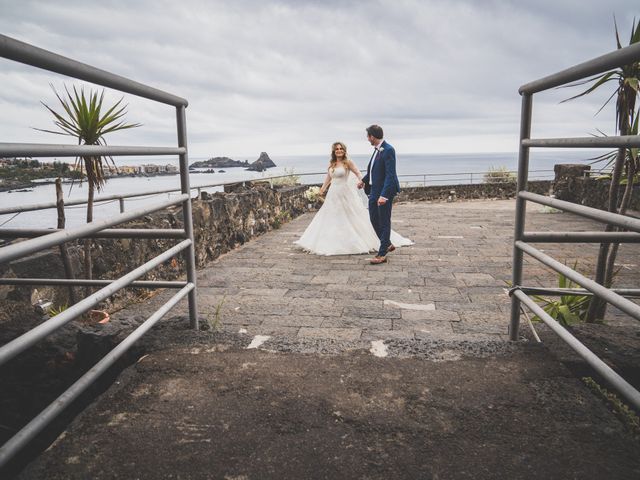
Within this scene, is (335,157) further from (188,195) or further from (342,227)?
(188,195)

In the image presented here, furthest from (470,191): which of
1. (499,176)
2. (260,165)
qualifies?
(260,165)

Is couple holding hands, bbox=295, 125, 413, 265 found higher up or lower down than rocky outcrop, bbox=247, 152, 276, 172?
lower down

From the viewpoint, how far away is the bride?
278 inches

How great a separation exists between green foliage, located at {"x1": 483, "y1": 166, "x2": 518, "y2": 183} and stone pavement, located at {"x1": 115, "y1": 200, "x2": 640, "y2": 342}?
12.6 metres

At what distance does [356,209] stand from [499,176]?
14.8 m

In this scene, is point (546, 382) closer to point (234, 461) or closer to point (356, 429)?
point (356, 429)

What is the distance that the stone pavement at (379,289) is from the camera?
11.7 ft

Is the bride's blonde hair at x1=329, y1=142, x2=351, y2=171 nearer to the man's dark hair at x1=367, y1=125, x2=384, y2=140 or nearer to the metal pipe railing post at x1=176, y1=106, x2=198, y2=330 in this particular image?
the man's dark hair at x1=367, y1=125, x2=384, y2=140

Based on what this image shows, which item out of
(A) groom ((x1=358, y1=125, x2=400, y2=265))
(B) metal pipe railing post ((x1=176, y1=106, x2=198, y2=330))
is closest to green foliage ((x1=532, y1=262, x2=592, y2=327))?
(B) metal pipe railing post ((x1=176, y1=106, x2=198, y2=330))

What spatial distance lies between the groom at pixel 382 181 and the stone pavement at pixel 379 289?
348mm

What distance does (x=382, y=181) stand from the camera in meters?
6.31

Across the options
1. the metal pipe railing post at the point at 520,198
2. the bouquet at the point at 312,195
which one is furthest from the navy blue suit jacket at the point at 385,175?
the bouquet at the point at 312,195

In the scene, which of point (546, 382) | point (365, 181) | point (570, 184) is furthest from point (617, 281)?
point (570, 184)

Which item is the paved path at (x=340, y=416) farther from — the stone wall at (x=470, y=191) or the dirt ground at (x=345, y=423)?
the stone wall at (x=470, y=191)
